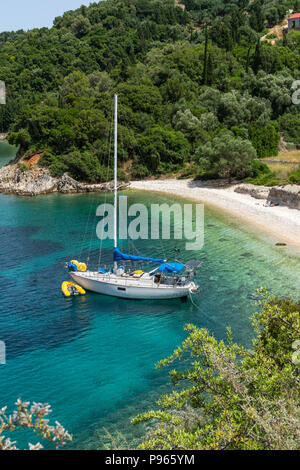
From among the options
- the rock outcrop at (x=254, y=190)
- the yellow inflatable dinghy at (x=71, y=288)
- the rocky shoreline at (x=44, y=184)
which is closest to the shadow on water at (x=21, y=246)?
the yellow inflatable dinghy at (x=71, y=288)

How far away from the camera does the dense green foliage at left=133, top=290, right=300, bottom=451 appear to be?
29.7 feet

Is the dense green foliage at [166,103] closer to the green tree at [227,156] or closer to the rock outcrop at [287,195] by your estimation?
the green tree at [227,156]

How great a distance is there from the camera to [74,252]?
120ft

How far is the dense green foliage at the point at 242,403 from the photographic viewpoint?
904 cm

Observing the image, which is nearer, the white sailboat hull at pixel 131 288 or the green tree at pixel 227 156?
the white sailboat hull at pixel 131 288

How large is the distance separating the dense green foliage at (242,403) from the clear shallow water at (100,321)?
6067 mm

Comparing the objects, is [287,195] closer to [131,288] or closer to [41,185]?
[131,288]

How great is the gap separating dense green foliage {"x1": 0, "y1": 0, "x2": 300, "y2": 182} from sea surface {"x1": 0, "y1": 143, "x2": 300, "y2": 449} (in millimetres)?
25459

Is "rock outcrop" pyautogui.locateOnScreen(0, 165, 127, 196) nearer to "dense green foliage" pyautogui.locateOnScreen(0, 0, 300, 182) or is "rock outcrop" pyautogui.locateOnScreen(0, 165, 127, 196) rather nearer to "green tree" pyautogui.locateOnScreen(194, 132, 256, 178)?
"dense green foliage" pyautogui.locateOnScreen(0, 0, 300, 182)

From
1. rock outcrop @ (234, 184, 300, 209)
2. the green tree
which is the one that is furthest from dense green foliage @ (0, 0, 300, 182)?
rock outcrop @ (234, 184, 300, 209)

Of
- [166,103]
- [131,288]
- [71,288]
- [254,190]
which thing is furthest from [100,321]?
[166,103]

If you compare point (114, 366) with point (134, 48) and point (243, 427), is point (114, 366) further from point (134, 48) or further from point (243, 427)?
point (134, 48)

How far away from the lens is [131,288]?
91.0ft

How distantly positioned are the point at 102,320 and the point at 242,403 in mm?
16096
